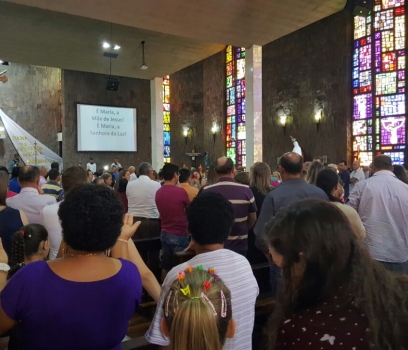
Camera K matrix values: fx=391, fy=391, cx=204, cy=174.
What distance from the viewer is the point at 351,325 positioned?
1021 mm

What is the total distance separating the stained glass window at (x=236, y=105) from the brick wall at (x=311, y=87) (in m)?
1.05

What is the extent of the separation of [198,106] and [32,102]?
6570 millimetres

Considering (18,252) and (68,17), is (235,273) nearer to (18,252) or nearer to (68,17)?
(18,252)

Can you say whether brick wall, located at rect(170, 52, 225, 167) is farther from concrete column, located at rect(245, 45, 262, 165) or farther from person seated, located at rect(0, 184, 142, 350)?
person seated, located at rect(0, 184, 142, 350)

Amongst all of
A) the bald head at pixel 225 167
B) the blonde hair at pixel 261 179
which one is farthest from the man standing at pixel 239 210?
the blonde hair at pixel 261 179

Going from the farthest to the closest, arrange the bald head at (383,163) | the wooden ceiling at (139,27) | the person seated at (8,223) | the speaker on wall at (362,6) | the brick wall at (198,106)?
the brick wall at (198,106) < the speaker on wall at (362,6) < the wooden ceiling at (139,27) < the bald head at (383,163) < the person seated at (8,223)

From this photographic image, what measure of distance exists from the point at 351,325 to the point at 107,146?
1500cm

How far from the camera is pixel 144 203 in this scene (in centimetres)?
455

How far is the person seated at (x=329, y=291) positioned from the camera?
3.33ft

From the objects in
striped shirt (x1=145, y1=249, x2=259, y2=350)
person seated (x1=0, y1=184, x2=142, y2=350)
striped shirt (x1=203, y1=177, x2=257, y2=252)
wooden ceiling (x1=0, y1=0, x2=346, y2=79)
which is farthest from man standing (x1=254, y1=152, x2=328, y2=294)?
wooden ceiling (x1=0, y1=0, x2=346, y2=79)

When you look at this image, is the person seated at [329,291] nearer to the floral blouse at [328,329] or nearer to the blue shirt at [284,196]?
the floral blouse at [328,329]

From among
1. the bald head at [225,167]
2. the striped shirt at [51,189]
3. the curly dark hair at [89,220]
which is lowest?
the striped shirt at [51,189]

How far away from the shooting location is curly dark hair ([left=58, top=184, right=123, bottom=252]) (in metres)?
1.33

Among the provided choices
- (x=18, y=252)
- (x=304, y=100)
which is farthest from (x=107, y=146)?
(x=18, y=252)
